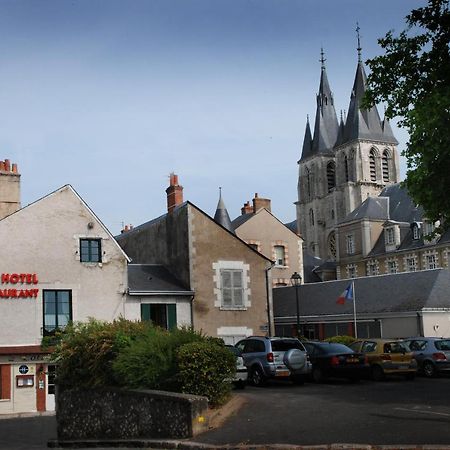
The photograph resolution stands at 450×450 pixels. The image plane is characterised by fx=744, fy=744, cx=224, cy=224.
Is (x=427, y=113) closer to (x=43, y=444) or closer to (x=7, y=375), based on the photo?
(x=43, y=444)

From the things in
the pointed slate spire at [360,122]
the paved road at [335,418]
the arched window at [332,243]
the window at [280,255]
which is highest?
the pointed slate spire at [360,122]

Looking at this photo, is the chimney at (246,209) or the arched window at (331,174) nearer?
the chimney at (246,209)

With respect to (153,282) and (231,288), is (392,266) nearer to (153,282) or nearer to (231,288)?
(231,288)

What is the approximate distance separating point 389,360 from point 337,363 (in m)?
2.16

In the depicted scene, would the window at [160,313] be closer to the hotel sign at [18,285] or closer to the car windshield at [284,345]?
the hotel sign at [18,285]

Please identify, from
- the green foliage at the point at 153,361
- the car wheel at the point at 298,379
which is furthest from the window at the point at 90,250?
the green foliage at the point at 153,361

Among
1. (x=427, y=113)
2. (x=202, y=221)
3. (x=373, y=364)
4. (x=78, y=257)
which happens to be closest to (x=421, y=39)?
(x=427, y=113)

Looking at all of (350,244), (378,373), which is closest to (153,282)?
(378,373)

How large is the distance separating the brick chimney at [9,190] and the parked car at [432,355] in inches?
682

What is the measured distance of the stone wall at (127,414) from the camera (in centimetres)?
1366

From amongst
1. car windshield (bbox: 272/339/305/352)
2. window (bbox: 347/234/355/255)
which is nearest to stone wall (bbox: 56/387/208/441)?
car windshield (bbox: 272/339/305/352)

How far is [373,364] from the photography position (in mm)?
24422

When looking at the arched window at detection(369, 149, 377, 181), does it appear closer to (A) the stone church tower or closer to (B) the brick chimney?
(A) the stone church tower

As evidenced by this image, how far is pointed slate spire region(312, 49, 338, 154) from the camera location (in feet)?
362
